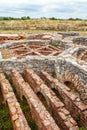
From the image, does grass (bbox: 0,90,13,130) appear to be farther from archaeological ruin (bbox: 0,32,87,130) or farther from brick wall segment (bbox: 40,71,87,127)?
brick wall segment (bbox: 40,71,87,127)

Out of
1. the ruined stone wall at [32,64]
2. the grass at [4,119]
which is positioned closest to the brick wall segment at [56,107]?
the ruined stone wall at [32,64]

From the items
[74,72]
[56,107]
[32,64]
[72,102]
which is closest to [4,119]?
[56,107]

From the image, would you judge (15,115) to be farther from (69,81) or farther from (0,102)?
(69,81)

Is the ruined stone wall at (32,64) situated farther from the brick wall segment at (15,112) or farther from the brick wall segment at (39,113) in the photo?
the brick wall segment at (39,113)

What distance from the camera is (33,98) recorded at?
8812mm

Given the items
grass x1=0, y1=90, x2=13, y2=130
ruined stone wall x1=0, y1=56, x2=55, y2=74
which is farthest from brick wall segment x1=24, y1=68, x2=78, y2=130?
grass x1=0, y1=90, x2=13, y2=130

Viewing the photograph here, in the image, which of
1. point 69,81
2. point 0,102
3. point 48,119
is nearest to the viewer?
point 48,119

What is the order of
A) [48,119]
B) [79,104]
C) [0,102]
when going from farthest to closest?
[0,102] → [79,104] → [48,119]

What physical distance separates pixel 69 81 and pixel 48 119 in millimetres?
4239

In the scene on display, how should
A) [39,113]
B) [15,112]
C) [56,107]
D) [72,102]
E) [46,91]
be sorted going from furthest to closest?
1. [46,91]
2. [72,102]
3. [56,107]
4. [15,112]
5. [39,113]

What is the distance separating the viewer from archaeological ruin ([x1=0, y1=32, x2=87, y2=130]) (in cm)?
768

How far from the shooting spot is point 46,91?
9.48 metres

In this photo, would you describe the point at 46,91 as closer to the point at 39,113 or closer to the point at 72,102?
the point at 72,102

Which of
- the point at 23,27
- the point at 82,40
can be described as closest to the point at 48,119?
the point at 82,40
